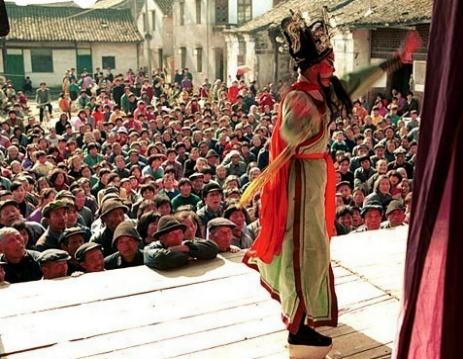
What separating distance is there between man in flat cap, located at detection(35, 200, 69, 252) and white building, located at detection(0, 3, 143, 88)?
2864 centimetres

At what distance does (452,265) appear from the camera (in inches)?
56.7

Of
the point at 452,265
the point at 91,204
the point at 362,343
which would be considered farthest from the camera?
the point at 91,204

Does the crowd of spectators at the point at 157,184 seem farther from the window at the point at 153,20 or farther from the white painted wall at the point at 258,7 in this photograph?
the window at the point at 153,20

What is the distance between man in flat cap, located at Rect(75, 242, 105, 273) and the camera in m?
4.69

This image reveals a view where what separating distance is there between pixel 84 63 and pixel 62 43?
171cm

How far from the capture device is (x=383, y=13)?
15297mm

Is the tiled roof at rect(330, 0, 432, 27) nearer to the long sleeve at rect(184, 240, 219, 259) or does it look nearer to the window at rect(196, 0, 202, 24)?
the long sleeve at rect(184, 240, 219, 259)

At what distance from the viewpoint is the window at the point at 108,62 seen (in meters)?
34.5

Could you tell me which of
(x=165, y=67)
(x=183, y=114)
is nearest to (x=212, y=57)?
(x=165, y=67)

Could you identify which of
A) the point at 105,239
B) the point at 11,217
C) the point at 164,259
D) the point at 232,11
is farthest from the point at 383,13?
the point at 232,11

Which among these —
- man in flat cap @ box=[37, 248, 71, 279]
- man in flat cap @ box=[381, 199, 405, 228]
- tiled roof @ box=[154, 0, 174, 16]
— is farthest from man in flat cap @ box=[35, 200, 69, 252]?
tiled roof @ box=[154, 0, 174, 16]

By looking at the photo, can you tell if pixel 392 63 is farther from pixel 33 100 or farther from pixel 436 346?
pixel 33 100

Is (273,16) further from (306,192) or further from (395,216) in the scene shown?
(306,192)

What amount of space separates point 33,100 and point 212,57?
9530 millimetres
